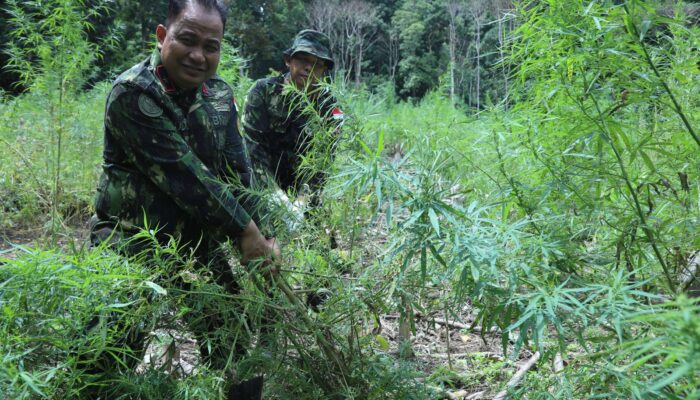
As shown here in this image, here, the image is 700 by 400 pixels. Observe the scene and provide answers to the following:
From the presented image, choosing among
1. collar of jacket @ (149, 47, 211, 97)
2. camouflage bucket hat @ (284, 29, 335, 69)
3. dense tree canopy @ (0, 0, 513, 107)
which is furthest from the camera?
dense tree canopy @ (0, 0, 513, 107)

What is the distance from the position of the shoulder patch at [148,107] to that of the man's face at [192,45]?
6.8 inches

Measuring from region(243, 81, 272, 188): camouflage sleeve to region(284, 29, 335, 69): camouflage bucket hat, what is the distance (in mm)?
356

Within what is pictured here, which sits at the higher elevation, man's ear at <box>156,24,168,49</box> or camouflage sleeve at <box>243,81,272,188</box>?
man's ear at <box>156,24,168,49</box>

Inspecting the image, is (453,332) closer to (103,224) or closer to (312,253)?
(312,253)

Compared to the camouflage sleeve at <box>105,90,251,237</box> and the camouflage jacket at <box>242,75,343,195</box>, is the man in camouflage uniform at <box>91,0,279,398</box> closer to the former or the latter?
the camouflage sleeve at <box>105,90,251,237</box>

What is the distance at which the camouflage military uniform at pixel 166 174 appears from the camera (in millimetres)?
2023

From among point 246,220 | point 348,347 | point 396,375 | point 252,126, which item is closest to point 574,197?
point 396,375

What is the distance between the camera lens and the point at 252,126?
3.78 metres

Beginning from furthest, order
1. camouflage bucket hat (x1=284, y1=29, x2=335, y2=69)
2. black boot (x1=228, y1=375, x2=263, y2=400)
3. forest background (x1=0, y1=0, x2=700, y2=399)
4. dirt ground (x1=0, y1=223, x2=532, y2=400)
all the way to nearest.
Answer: camouflage bucket hat (x1=284, y1=29, x2=335, y2=69) → dirt ground (x1=0, y1=223, x2=532, y2=400) → black boot (x1=228, y1=375, x2=263, y2=400) → forest background (x1=0, y1=0, x2=700, y2=399)

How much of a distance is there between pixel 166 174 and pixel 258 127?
5.76 feet

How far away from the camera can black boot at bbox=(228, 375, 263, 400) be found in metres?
1.83

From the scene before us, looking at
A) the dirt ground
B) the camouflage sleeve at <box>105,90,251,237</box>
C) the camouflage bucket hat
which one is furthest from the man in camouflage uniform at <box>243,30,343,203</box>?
the camouflage sleeve at <box>105,90,251,237</box>

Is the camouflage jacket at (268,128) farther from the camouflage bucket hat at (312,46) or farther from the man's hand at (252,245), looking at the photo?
the man's hand at (252,245)

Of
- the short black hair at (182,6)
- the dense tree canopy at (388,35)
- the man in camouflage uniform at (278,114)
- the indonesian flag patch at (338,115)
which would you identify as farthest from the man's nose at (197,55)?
the dense tree canopy at (388,35)
